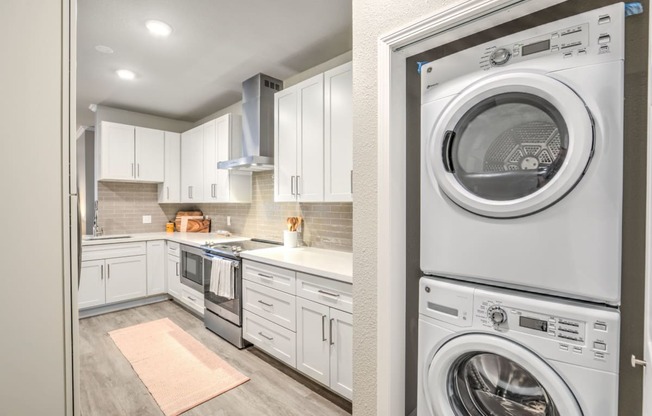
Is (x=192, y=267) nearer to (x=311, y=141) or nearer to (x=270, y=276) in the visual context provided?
(x=270, y=276)

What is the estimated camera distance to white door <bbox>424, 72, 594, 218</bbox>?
91 centimetres

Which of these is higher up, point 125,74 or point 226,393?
point 125,74

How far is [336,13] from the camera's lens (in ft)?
6.95

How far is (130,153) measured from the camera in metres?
4.10

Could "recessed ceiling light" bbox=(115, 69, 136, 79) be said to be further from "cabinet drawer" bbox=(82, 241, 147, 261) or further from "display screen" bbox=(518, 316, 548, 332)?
"display screen" bbox=(518, 316, 548, 332)

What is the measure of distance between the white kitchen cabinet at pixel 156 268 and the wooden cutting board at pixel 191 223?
1.70ft

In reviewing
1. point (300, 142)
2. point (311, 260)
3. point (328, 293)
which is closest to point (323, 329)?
point (328, 293)

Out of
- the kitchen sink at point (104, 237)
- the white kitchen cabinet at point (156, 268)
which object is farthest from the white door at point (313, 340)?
the kitchen sink at point (104, 237)

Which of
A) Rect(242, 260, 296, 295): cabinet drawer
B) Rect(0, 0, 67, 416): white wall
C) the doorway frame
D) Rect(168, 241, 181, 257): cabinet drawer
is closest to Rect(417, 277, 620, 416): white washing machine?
the doorway frame

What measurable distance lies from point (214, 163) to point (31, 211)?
2903mm

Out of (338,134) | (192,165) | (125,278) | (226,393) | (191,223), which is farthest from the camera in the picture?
(191,223)

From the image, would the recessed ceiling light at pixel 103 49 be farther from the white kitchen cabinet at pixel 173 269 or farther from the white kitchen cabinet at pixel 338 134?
the white kitchen cabinet at pixel 173 269

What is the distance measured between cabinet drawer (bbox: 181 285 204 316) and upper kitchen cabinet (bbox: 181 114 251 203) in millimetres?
1129

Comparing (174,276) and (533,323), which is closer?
(533,323)
